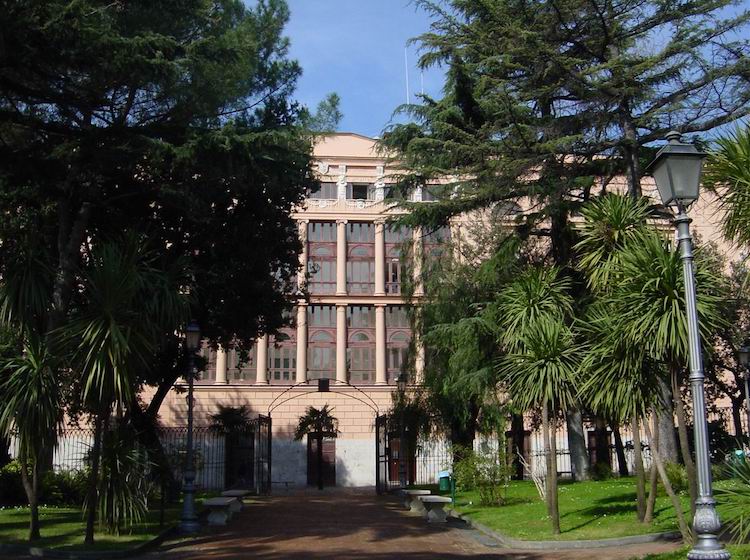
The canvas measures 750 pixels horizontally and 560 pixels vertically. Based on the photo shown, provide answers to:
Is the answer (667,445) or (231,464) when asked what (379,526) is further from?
(231,464)

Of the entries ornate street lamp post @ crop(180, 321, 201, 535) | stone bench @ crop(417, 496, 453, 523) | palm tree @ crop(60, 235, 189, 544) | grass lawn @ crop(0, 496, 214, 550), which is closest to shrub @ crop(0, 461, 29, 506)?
grass lawn @ crop(0, 496, 214, 550)

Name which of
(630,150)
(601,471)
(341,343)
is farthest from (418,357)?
(630,150)

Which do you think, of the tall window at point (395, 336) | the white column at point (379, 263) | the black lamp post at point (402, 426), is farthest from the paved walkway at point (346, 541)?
the white column at point (379, 263)

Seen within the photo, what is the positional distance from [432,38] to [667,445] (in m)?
13.0

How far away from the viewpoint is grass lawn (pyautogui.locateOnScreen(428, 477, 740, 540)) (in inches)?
599

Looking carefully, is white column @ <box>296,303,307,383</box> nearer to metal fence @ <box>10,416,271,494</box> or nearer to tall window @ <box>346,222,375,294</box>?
tall window @ <box>346,222,375,294</box>

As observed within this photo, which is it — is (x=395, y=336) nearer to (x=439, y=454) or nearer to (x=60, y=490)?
(x=439, y=454)

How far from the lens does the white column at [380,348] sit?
149ft

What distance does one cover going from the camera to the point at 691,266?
338 inches

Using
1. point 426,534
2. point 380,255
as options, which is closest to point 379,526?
point 426,534

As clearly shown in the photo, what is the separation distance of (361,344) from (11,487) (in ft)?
82.8

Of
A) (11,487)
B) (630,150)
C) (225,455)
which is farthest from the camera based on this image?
(225,455)

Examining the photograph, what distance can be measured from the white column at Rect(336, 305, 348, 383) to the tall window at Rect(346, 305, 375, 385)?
35cm

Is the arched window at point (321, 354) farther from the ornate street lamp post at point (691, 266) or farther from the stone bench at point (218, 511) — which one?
the ornate street lamp post at point (691, 266)
